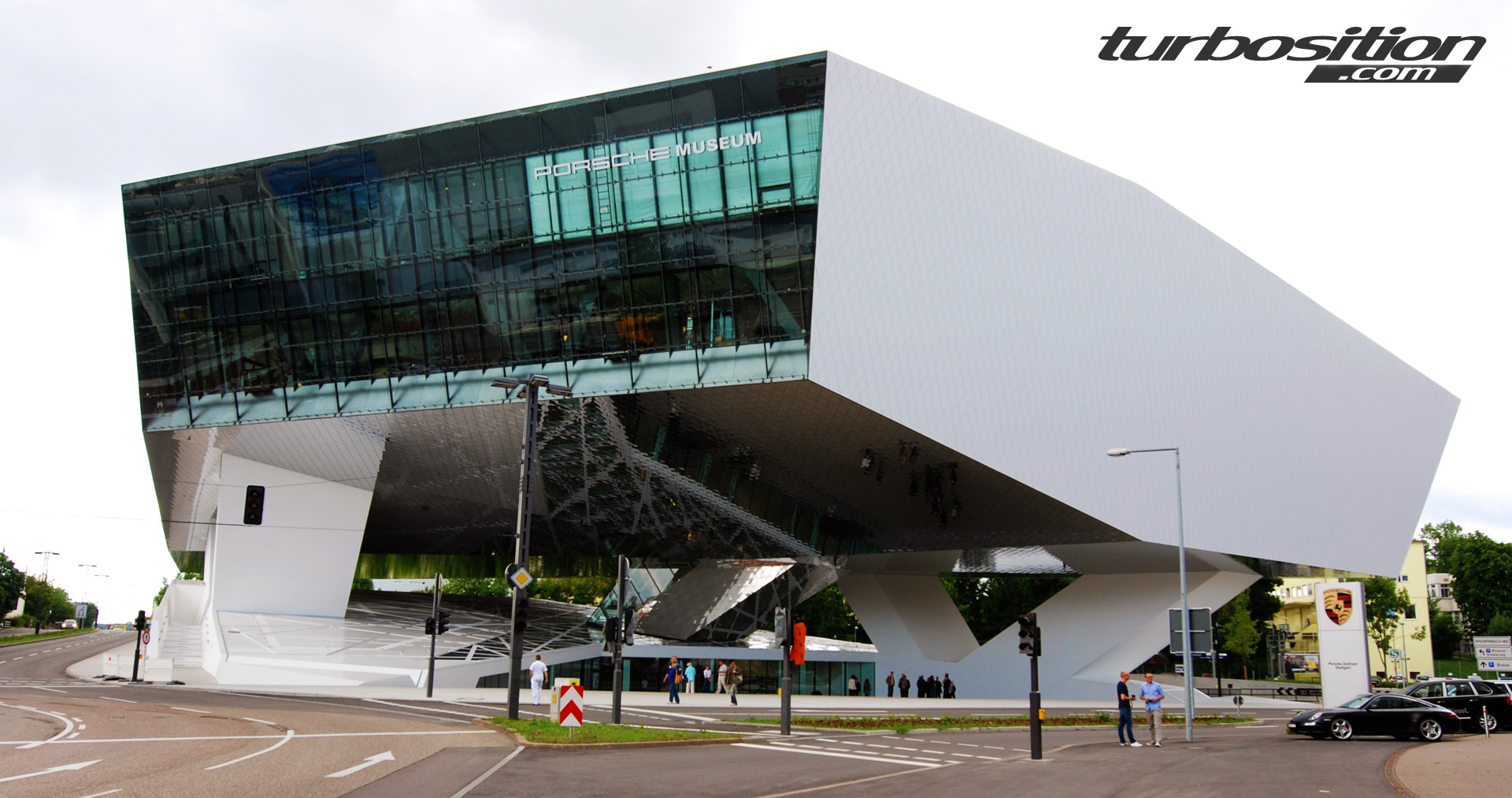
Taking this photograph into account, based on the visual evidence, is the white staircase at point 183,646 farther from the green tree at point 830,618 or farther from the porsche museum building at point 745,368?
the green tree at point 830,618

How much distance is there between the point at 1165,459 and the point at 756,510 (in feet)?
53.2

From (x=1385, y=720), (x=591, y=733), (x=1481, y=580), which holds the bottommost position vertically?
(x=1385, y=720)

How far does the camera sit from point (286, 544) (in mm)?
44219

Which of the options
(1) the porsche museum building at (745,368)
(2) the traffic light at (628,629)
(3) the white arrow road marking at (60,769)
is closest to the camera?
(3) the white arrow road marking at (60,769)

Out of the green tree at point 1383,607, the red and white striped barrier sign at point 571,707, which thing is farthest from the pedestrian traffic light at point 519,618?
the green tree at point 1383,607

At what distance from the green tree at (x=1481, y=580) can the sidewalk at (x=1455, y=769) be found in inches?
3341

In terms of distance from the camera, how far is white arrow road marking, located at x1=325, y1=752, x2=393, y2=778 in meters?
13.8

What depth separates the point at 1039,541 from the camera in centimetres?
4509

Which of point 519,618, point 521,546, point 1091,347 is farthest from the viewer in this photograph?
point 1091,347

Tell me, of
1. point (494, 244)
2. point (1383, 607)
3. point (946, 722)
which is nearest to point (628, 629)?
point (946, 722)

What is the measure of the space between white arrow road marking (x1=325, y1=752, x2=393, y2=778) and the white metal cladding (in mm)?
19555

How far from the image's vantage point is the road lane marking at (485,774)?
12352mm

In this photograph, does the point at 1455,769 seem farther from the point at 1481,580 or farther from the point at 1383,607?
the point at 1481,580

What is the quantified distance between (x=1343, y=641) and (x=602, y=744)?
26964 mm
